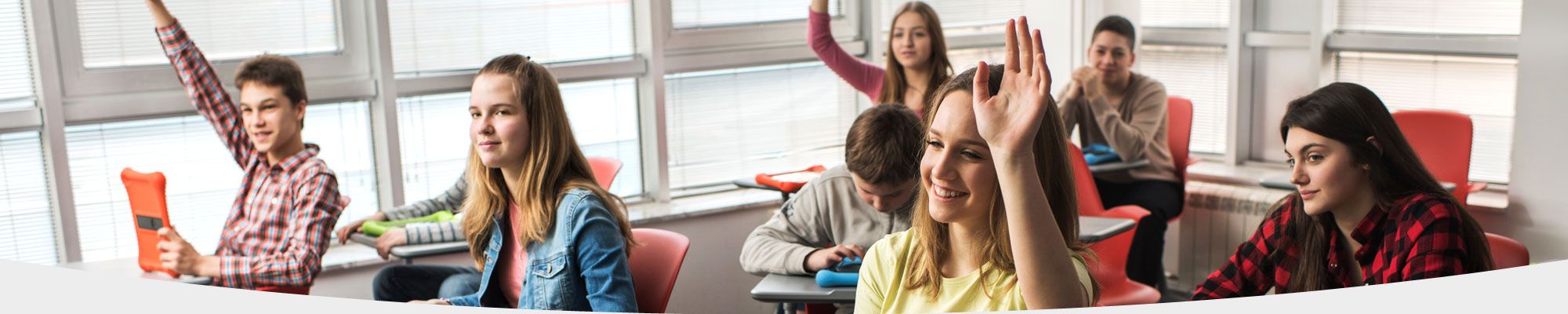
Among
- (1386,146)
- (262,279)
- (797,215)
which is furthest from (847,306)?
(262,279)

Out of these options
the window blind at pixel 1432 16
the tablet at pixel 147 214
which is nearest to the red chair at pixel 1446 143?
the window blind at pixel 1432 16

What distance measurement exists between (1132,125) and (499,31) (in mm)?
1968

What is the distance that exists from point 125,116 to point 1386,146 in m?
2.96

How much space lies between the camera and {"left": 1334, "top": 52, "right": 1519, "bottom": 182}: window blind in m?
3.76

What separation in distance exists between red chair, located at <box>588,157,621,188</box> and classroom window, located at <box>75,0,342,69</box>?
2.60 feet

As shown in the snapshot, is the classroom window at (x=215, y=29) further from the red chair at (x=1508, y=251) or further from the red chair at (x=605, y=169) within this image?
the red chair at (x=1508, y=251)

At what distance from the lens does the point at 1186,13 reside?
449cm

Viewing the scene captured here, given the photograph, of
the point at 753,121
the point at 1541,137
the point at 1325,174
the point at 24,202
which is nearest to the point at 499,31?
the point at 753,121

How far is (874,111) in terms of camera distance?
236 centimetres

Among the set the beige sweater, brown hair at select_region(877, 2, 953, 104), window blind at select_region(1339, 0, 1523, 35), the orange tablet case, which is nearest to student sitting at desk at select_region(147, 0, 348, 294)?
the orange tablet case

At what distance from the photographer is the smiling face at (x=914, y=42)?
355 centimetres

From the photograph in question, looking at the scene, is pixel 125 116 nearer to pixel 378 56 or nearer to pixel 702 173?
pixel 378 56

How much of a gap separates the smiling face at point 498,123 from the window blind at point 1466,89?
9.61 ft

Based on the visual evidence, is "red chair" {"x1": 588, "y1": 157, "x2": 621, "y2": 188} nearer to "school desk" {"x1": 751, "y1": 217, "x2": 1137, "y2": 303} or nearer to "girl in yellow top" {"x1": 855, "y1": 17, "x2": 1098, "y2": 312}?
"school desk" {"x1": 751, "y1": 217, "x2": 1137, "y2": 303}
